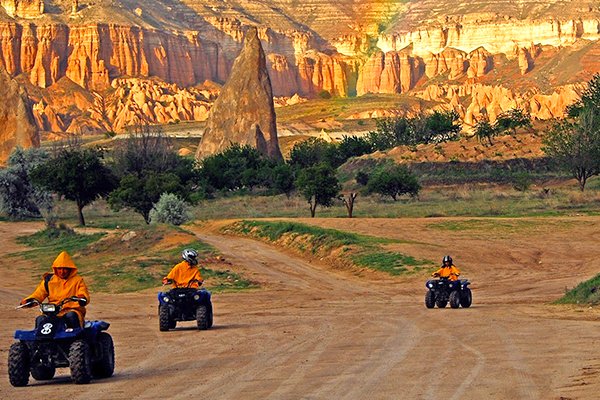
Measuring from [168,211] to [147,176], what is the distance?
265 inches

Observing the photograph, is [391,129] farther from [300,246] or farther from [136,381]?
[136,381]

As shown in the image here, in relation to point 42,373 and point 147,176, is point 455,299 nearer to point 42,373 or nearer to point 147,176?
point 42,373

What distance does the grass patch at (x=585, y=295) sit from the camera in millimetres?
25303

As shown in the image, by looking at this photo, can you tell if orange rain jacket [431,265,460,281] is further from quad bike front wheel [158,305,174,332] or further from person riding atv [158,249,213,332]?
quad bike front wheel [158,305,174,332]

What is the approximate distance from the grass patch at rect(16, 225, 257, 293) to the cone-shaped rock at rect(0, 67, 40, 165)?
5750 cm

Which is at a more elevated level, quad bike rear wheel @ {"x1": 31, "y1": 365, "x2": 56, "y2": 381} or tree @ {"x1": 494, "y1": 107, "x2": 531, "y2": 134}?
tree @ {"x1": 494, "y1": 107, "x2": 531, "y2": 134}

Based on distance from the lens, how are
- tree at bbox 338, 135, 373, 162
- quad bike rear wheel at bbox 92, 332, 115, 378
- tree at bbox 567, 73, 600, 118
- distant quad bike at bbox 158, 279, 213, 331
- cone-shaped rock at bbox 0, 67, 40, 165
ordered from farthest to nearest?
tree at bbox 338, 135, 373, 162 → cone-shaped rock at bbox 0, 67, 40, 165 → tree at bbox 567, 73, 600, 118 → distant quad bike at bbox 158, 279, 213, 331 → quad bike rear wheel at bbox 92, 332, 115, 378

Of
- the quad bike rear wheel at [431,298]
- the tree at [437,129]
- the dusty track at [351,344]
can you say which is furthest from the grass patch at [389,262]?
the tree at [437,129]

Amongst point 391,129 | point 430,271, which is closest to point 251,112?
point 391,129

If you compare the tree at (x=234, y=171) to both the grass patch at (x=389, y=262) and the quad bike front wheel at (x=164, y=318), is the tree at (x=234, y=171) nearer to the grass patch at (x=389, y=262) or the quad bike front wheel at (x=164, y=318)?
the grass patch at (x=389, y=262)

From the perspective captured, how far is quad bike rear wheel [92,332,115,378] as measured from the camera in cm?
1541

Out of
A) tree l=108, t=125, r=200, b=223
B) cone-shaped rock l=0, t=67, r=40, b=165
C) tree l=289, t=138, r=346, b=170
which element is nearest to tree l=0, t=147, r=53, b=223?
tree l=108, t=125, r=200, b=223

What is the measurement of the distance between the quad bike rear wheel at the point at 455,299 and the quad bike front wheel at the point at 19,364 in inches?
504

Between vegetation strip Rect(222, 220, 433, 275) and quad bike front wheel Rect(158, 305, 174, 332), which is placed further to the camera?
vegetation strip Rect(222, 220, 433, 275)
